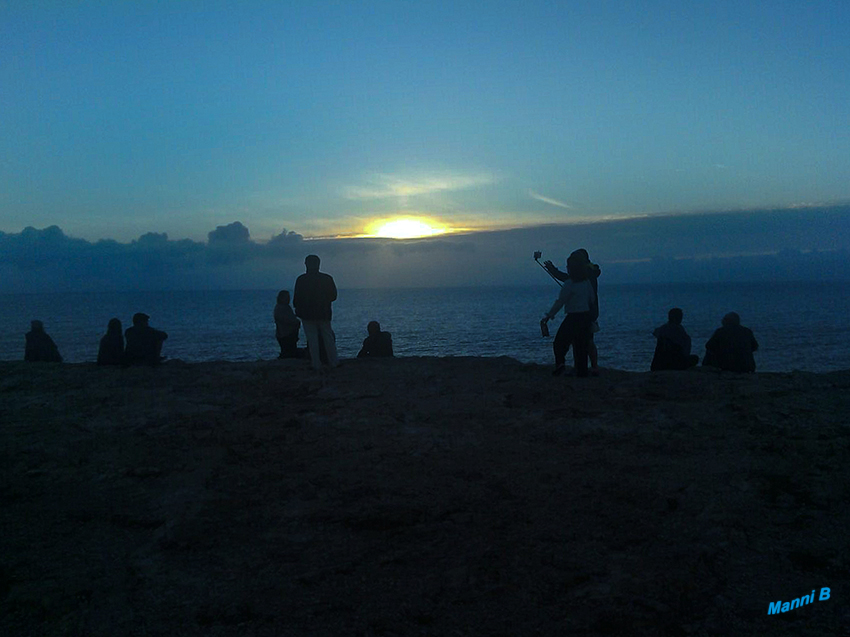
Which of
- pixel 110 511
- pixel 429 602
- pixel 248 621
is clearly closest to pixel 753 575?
pixel 429 602

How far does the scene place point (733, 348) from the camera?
1100 cm

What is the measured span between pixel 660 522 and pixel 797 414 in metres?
3.58

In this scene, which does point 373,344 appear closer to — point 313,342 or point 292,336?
point 292,336

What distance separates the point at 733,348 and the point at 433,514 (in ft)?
27.5

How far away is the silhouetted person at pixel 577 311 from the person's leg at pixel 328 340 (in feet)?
12.5

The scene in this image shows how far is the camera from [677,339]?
11180 millimetres

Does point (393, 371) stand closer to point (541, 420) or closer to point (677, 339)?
point (541, 420)

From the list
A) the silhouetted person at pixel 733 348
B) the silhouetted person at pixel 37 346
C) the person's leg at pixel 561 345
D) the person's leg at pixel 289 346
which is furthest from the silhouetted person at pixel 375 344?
the silhouetted person at pixel 37 346

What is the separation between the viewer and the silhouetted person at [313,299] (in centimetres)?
1041

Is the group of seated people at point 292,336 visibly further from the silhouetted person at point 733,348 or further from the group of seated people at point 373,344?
the silhouetted person at point 733,348

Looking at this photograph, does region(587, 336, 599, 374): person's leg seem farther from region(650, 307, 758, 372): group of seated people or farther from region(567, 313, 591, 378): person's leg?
region(650, 307, 758, 372): group of seated people

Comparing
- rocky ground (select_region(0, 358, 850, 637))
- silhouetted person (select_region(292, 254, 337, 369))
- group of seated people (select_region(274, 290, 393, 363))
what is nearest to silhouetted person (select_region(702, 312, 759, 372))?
rocky ground (select_region(0, 358, 850, 637))

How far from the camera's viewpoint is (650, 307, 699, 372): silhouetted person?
36.7ft

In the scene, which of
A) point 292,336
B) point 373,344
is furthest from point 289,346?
point 373,344
